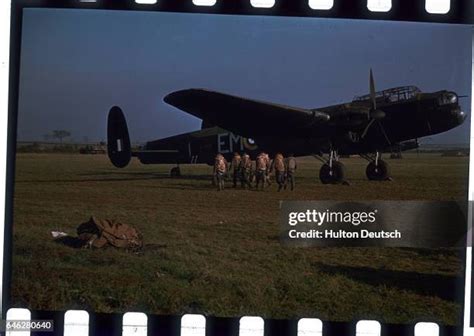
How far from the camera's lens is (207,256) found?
3033 millimetres

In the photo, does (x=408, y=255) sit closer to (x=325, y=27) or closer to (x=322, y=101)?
(x=322, y=101)

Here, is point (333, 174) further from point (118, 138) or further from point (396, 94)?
point (118, 138)

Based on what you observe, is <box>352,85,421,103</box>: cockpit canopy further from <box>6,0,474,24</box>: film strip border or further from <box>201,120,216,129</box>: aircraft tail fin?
<box>201,120,216,129</box>: aircraft tail fin

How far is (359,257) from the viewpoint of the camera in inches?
118

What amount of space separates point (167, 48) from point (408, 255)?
1.34m

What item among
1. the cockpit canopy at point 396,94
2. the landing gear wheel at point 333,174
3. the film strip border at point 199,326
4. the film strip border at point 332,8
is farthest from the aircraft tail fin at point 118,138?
the cockpit canopy at point 396,94

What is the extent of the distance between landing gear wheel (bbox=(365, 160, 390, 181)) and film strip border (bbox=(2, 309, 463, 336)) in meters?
0.62

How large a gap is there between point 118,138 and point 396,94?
1.19 metres

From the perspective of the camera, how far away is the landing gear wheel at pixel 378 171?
3.01 meters

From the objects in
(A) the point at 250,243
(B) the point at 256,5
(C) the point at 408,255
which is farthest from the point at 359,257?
(B) the point at 256,5

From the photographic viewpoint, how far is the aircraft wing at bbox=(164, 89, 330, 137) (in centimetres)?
301

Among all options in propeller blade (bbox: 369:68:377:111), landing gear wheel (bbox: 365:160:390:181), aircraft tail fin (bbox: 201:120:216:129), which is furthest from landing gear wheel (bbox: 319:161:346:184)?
aircraft tail fin (bbox: 201:120:216:129)

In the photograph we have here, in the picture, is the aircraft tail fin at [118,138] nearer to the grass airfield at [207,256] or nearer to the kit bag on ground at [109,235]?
the grass airfield at [207,256]

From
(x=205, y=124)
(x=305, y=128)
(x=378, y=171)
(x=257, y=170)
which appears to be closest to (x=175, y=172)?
(x=205, y=124)
